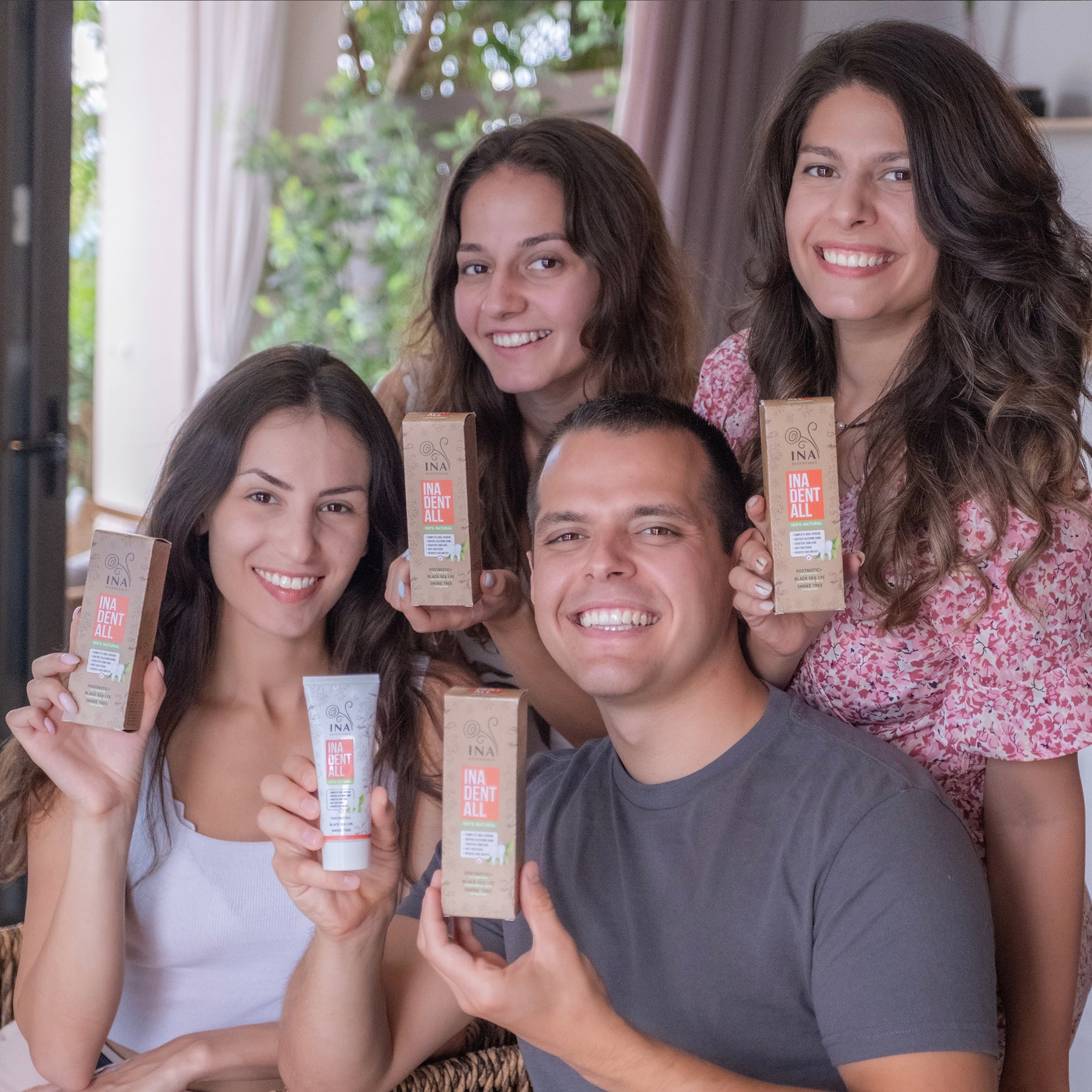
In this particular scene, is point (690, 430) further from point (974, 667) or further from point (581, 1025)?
point (581, 1025)

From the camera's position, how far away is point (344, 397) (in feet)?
6.07

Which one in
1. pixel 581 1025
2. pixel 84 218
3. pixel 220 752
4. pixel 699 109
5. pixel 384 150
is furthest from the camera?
pixel 84 218

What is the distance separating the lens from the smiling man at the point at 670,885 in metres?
1.18

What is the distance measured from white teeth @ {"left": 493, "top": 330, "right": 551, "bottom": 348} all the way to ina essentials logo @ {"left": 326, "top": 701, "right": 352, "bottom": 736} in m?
0.97

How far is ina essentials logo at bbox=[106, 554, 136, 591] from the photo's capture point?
1.45 meters

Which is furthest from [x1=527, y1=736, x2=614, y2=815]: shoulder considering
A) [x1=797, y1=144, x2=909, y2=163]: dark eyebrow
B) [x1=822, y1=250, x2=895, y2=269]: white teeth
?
[x1=797, y1=144, x2=909, y2=163]: dark eyebrow

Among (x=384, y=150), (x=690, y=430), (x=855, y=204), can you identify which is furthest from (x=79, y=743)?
(x=384, y=150)

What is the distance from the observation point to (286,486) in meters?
1.79

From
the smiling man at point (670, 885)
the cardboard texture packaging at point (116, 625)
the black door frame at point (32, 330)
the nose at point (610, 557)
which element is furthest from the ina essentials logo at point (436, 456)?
the black door frame at point (32, 330)

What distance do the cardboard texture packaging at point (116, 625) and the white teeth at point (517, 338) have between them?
82cm

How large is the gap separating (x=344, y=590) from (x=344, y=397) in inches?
11.8

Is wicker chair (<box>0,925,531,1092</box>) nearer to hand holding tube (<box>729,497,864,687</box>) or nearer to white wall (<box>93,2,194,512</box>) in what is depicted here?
hand holding tube (<box>729,497,864,687</box>)

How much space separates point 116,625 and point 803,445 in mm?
819

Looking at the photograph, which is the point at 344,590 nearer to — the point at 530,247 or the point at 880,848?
the point at 530,247
